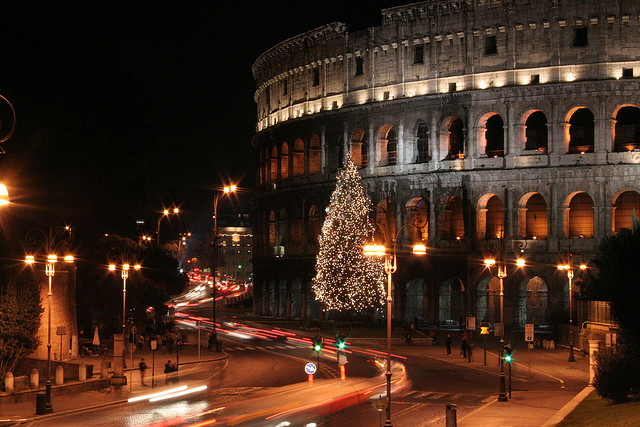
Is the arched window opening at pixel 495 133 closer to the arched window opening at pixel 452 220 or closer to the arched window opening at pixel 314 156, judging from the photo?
the arched window opening at pixel 452 220

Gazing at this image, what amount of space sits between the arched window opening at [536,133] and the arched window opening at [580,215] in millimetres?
5023

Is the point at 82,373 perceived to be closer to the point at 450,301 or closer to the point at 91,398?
the point at 91,398

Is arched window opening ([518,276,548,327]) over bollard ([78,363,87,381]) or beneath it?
over

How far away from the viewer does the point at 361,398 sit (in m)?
29.8

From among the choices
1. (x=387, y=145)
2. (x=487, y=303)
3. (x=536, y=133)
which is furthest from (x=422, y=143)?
(x=487, y=303)

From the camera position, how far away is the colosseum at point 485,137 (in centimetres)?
5838

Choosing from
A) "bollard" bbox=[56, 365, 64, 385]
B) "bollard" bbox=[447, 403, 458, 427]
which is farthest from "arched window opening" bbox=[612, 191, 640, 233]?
"bollard" bbox=[447, 403, 458, 427]

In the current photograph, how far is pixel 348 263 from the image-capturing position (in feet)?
196

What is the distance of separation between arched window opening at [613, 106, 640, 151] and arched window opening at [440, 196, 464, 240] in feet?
37.3

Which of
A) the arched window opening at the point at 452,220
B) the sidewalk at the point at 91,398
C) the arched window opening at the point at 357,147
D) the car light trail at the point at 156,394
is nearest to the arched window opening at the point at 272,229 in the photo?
the arched window opening at the point at 357,147

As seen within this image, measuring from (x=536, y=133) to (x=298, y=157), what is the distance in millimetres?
20688

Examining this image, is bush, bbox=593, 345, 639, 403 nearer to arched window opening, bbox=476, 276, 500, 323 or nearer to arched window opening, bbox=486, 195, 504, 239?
arched window opening, bbox=476, 276, 500, 323

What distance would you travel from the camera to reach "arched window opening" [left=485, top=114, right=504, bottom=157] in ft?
215

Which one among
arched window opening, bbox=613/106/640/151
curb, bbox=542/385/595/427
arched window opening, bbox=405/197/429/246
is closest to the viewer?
curb, bbox=542/385/595/427
